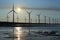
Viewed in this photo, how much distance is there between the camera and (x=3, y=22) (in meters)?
154

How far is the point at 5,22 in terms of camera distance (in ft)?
503

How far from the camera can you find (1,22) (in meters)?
152

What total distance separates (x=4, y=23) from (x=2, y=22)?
92.0 inches

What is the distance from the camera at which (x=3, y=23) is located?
512ft

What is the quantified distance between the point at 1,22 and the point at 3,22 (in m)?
1.84

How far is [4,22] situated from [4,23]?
2473mm

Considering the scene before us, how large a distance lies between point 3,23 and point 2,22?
2489 mm

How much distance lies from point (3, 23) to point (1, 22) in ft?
12.8

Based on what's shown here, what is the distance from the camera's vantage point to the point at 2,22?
154 meters

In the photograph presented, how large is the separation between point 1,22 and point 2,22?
145 centimetres

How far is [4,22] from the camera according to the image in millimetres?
153250

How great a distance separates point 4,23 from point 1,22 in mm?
3745

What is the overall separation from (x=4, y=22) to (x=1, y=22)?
1995 millimetres

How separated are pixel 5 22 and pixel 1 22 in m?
2.54
